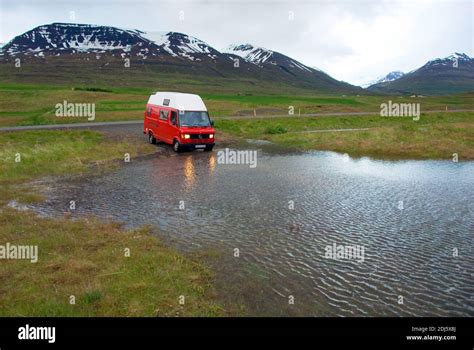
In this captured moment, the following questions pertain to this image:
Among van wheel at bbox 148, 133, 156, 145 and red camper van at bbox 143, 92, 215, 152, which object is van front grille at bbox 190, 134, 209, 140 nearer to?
red camper van at bbox 143, 92, 215, 152

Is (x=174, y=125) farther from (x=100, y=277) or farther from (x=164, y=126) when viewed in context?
(x=100, y=277)

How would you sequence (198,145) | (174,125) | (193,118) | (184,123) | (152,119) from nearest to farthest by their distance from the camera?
(184,123)
(193,118)
(174,125)
(198,145)
(152,119)

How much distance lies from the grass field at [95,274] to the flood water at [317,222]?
2.95ft

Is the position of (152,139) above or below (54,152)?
above

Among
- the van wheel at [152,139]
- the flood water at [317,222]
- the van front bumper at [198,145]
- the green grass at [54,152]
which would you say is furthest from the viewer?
the van wheel at [152,139]

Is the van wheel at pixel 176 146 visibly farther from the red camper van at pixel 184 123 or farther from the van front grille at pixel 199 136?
the van front grille at pixel 199 136

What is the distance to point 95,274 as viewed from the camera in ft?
26.5

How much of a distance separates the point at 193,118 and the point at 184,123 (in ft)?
2.61

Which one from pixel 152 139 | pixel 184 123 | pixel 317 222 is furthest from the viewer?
pixel 152 139

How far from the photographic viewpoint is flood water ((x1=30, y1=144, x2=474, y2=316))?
7582 mm

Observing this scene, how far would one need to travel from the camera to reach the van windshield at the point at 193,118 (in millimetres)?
25772

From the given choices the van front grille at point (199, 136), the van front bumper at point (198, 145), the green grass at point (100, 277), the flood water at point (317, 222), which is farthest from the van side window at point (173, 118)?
the green grass at point (100, 277)

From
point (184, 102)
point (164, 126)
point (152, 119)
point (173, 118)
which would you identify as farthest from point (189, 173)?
point (152, 119)

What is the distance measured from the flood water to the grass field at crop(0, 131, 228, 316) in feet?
2.95
